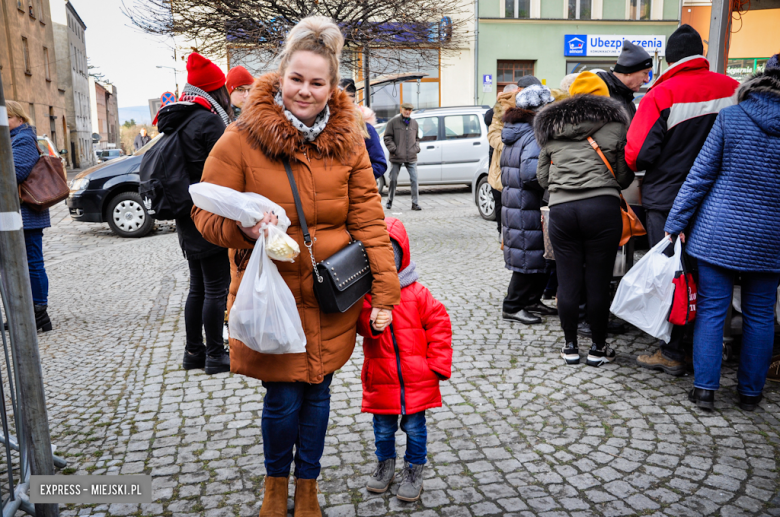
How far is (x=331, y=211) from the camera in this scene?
2.54 m

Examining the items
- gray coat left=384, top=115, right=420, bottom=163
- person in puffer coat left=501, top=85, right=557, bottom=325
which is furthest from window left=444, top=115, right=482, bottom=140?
person in puffer coat left=501, top=85, right=557, bottom=325

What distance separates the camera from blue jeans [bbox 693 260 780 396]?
373 centimetres

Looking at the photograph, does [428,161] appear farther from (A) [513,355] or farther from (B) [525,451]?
(B) [525,451]

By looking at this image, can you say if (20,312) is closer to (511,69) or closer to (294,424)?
(294,424)

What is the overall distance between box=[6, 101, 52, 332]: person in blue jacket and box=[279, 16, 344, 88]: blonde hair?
4042 millimetres

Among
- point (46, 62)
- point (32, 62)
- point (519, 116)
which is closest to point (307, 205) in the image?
point (519, 116)

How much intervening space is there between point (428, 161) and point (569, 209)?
35.3ft

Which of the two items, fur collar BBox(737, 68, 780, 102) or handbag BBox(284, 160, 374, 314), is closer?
handbag BBox(284, 160, 374, 314)

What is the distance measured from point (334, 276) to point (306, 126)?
58 cm

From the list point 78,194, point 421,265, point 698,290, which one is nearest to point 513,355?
point 698,290

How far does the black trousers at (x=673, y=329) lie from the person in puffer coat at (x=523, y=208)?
1095 mm

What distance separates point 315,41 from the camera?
7.98 ft

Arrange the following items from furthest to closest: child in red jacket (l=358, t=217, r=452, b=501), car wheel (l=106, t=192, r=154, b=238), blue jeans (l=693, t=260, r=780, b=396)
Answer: car wheel (l=106, t=192, r=154, b=238)
blue jeans (l=693, t=260, r=780, b=396)
child in red jacket (l=358, t=217, r=452, b=501)

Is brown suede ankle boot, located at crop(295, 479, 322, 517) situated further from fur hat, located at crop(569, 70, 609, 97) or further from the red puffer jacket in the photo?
fur hat, located at crop(569, 70, 609, 97)
